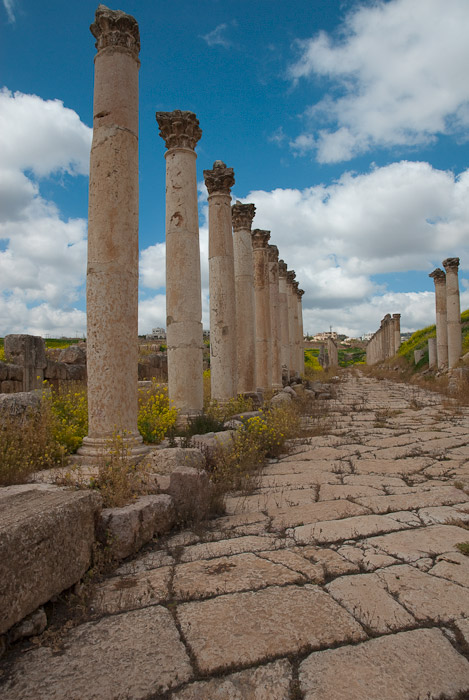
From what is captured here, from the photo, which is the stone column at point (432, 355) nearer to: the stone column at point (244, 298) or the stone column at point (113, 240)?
the stone column at point (244, 298)

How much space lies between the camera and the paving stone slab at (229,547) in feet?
11.1

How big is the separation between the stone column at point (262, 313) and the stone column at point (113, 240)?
950cm

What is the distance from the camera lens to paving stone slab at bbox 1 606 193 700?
1.98 meters

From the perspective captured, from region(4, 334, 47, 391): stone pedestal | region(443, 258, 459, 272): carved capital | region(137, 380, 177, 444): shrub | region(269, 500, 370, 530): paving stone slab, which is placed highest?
region(443, 258, 459, 272): carved capital

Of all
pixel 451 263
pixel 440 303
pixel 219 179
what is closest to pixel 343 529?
pixel 219 179

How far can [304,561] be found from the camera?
321 cm

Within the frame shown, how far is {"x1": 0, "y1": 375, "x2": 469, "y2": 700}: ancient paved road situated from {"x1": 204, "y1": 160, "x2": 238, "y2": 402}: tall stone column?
5676mm

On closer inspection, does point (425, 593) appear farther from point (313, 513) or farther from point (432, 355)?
point (432, 355)

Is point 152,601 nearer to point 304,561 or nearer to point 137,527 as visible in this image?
point 137,527

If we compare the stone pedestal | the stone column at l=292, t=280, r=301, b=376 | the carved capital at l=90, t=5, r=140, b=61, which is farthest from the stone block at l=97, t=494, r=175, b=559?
the stone column at l=292, t=280, r=301, b=376

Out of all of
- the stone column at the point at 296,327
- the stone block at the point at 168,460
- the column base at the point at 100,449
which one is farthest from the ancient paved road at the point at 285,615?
the stone column at the point at 296,327

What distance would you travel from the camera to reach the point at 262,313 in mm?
14945

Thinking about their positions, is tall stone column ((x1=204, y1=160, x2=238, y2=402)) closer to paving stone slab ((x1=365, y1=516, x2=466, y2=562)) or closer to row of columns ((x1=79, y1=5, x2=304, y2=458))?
row of columns ((x1=79, y1=5, x2=304, y2=458))

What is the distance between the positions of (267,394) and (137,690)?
11.6 metres
